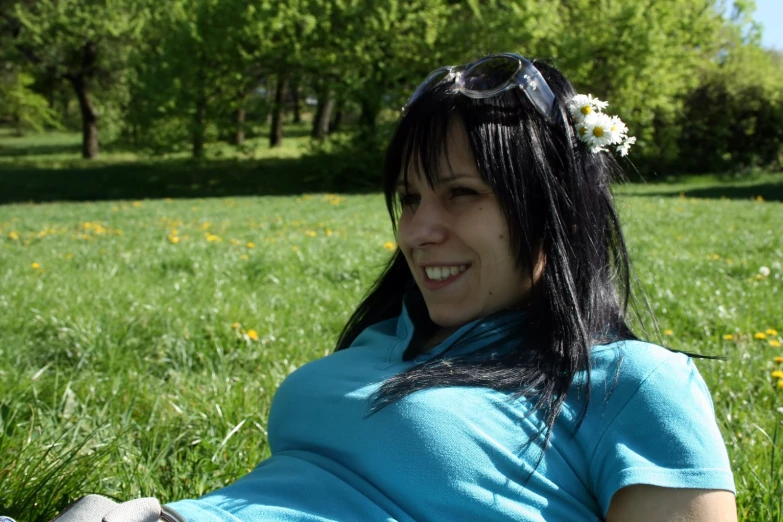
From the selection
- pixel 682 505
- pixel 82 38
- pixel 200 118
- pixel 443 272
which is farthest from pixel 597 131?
pixel 82 38

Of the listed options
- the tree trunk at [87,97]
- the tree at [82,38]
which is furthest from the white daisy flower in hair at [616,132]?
the tree trunk at [87,97]

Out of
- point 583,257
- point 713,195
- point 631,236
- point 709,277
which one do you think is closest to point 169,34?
point 713,195

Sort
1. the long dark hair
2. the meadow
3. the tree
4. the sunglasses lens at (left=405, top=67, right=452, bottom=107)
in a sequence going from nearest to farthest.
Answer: the long dark hair
the sunglasses lens at (left=405, top=67, right=452, bottom=107)
the meadow
the tree

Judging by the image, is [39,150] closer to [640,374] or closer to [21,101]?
[21,101]

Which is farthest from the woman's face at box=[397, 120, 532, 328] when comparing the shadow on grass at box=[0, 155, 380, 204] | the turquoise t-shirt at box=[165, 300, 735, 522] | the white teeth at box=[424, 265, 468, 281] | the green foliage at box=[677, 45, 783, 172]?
the green foliage at box=[677, 45, 783, 172]

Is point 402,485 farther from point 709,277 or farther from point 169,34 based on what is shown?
point 169,34

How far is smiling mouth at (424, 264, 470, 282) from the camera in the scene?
179 centimetres

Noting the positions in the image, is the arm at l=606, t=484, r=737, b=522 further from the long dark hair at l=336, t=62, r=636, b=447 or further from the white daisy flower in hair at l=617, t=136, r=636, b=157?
the white daisy flower in hair at l=617, t=136, r=636, b=157

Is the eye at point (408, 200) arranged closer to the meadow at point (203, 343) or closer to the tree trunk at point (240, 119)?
the meadow at point (203, 343)

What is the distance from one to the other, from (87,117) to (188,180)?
8.13 metres

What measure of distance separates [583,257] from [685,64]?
22171 mm

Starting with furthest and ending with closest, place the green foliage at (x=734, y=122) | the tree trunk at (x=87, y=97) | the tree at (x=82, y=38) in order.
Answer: the tree trunk at (x=87, y=97), the tree at (x=82, y=38), the green foliage at (x=734, y=122)

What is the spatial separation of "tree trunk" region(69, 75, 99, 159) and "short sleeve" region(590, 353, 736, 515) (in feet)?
93.1

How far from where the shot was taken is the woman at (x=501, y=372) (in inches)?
56.2
